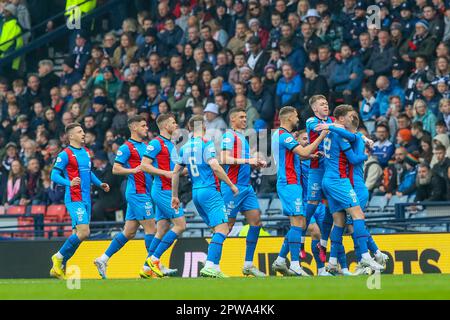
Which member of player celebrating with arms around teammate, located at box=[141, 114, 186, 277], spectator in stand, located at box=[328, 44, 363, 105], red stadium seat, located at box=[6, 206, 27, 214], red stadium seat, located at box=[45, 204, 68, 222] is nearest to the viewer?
player celebrating with arms around teammate, located at box=[141, 114, 186, 277]

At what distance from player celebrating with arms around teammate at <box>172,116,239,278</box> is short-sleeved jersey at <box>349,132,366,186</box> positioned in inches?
71.9

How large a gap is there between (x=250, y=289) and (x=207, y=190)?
3.26 m

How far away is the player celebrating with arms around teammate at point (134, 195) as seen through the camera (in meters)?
19.1

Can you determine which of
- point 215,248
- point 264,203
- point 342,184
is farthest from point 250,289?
point 264,203

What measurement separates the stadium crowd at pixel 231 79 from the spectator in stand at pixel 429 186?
0.06ft

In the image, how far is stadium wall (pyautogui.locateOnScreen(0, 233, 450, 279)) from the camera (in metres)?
19.8

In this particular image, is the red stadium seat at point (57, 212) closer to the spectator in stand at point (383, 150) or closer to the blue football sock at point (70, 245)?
the blue football sock at point (70, 245)

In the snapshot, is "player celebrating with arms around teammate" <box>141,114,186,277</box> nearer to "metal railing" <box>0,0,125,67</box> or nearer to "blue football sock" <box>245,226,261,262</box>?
"blue football sock" <box>245,226,261,262</box>

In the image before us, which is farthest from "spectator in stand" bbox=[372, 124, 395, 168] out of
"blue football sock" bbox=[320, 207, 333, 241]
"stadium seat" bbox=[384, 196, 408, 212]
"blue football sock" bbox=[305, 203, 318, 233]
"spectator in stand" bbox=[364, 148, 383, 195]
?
"blue football sock" bbox=[305, 203, 318, 233]

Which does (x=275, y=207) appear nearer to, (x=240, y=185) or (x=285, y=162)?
(x=240, y=185)

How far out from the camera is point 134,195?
19.2 m
